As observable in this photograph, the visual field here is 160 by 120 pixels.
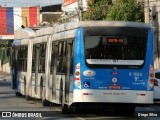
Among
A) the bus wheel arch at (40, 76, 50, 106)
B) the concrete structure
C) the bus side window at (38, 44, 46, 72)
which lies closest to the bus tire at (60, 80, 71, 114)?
the bus wheel arch at (40, 76, 50, 106)

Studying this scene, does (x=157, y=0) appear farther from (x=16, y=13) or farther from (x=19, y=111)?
(x=16, y=13)

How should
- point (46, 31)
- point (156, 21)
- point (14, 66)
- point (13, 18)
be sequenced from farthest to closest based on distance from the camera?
point (13, 18)
point (156, 21)
point (14, 66)
point (46, 31)

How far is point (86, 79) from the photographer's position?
18.8m

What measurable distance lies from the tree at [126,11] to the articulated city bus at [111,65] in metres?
26.6

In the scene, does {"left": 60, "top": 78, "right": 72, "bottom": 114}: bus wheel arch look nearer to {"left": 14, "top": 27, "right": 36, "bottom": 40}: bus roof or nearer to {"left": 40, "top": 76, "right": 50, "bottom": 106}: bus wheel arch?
{"left": 40, "top": 76, "right": 50, "bottom": 106}: bus wheel arch

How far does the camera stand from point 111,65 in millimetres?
19000

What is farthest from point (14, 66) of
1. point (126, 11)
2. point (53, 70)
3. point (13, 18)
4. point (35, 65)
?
point (13, 18)

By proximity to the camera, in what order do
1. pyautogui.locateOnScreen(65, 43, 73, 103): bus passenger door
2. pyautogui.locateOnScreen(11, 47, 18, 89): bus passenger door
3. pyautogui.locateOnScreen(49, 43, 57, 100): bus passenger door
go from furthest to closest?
pyautogui.locateOnScreen(11, 47, 18, 89): bus passenger door → pyautogui.locateOnScreen(49, 43, 57, 100): bus passenger door → pyautogui.locateOnScreen(65, 43, 73, 103): bus passenger door

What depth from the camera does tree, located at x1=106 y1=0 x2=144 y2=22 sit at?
46.1 meters

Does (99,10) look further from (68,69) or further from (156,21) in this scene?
(68,69)

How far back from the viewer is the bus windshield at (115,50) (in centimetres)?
1895

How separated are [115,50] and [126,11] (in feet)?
90.8

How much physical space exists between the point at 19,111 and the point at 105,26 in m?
4.72

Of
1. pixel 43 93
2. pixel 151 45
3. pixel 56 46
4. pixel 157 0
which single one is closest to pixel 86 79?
pixel 151 45
